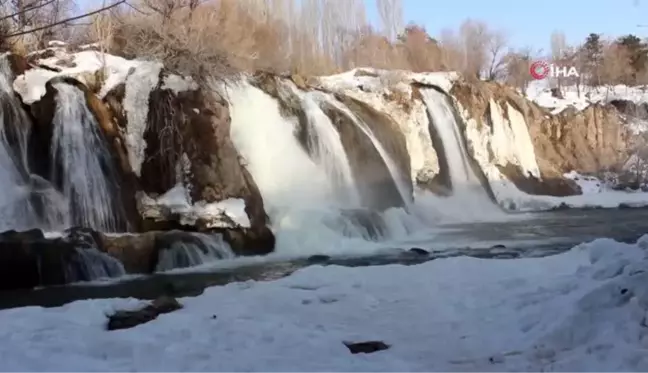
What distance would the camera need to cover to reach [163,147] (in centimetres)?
1642

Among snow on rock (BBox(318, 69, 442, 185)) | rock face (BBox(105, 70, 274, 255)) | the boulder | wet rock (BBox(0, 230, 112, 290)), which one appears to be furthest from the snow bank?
wet rock (BBox(0, 230, 112, 290))

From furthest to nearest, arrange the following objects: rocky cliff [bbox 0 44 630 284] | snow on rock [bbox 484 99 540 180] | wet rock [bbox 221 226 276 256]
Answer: snow on rock [bbox 484 99 540 180]
wet rock [bbox 221 226 276 256]
rocky cliff [bbox 0 44 630 284]

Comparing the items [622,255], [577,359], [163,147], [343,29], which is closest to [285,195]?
[163,147]

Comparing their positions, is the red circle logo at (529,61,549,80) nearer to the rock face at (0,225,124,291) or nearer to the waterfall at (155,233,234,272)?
the waterfall at (155,233,234,272)

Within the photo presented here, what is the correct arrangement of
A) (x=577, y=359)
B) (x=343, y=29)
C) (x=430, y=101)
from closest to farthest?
(x=577, y=359) < (x=430, y=101) < (x=343, y=29)

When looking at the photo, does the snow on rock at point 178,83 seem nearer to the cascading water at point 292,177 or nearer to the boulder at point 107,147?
the boulder at point 107,147

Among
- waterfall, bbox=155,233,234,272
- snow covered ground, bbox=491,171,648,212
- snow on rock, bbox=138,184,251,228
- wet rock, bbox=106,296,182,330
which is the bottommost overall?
snow covered ground, bbox=491,171,648,212

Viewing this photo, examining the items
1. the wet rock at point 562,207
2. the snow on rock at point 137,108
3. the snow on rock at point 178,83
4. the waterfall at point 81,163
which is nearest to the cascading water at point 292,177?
the snow on rock at point 178,83

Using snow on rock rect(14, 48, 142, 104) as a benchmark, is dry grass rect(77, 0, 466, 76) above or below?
above

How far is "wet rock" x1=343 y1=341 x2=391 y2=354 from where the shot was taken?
20.1 ft

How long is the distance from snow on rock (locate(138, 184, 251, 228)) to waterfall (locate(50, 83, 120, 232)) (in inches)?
28.9

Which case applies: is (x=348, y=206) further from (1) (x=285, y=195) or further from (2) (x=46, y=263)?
(2) (x=46, y=263)

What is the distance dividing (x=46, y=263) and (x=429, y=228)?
41.2 feet

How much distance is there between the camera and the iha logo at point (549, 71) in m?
61.9
